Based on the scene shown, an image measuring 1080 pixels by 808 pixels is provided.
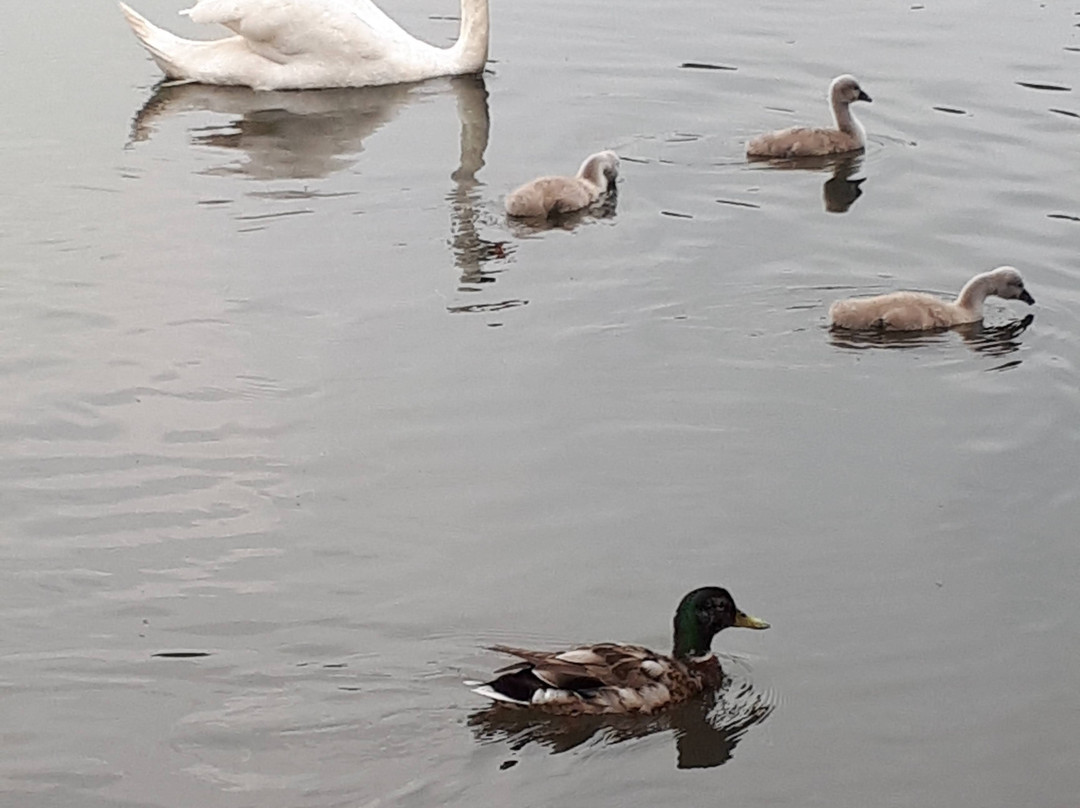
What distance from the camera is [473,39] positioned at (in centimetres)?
1394

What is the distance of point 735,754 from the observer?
594cm

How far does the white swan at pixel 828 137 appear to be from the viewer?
1179 cm

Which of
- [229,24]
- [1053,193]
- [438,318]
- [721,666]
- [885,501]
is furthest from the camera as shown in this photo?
[229,24]

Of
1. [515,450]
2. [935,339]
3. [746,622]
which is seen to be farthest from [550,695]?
[935,339]

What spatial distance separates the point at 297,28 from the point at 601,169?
3.68m

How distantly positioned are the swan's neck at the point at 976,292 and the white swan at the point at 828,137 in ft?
8.97

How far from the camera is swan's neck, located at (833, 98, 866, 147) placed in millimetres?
12047

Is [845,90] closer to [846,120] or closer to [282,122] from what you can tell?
[846,120]

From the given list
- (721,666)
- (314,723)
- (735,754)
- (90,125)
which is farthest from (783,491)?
(90,125)

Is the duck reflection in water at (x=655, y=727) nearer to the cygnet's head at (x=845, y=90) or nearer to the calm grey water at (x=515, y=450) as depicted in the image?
the calm grey water at (x=515, y=450)

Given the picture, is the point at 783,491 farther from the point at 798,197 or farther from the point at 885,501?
the point at 798,197

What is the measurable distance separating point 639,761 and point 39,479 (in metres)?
2.76

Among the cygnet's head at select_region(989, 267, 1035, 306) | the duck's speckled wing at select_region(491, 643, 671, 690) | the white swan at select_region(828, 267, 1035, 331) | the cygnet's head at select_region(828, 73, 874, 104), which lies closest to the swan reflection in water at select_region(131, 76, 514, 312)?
the white swan at select_region(828, 267, 1035, 331)

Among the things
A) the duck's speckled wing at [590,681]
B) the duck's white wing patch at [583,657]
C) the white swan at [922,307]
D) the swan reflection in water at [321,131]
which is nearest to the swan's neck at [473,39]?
the swan reflection in water at [321,131]
